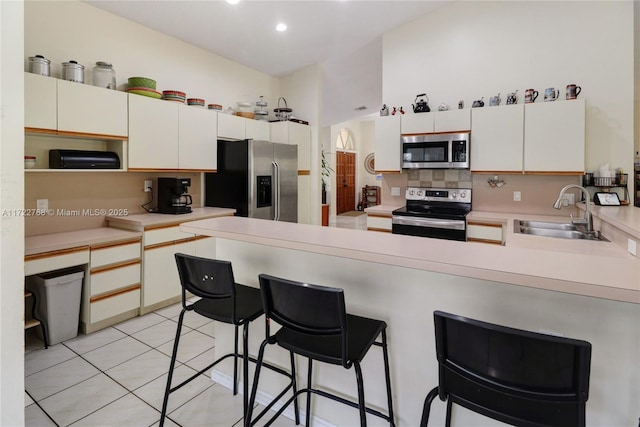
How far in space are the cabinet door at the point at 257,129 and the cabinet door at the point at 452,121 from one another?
2411mm

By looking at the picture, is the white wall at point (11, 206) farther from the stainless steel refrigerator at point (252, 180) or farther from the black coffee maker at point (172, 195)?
the stainless steel refrigerator at point (252, 180)

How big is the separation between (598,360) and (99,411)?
2.53m

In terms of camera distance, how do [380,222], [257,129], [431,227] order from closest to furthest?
[431,227]
[380,222]
[257,129]

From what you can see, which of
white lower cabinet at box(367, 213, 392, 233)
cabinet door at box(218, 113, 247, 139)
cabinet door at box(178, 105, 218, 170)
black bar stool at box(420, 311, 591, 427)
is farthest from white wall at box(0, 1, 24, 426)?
white lower cabinet at box(367, 213, 392, 233)

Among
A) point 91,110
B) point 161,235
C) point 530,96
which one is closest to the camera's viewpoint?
point 91,110

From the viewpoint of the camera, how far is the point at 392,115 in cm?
430

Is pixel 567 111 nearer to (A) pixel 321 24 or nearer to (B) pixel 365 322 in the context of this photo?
(A) pixel 321 24

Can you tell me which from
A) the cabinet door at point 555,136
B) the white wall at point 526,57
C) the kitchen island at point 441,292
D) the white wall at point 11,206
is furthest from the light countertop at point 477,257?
the white wall at point 526,57

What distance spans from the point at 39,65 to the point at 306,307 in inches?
121

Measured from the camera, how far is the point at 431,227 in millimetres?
3727

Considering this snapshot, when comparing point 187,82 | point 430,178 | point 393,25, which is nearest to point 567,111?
point 430,178

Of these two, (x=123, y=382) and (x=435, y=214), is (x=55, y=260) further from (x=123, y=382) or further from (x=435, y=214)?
(x=435, y=214)

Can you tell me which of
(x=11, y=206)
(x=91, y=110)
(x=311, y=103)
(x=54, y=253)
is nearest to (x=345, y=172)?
(x=311, y=103)

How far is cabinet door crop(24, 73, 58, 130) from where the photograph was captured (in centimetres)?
256
